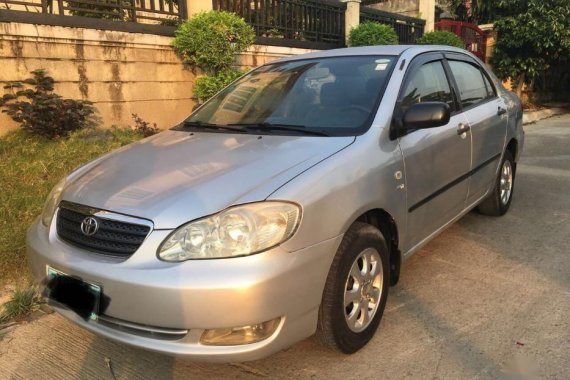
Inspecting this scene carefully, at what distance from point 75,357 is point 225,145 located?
55.7 inches

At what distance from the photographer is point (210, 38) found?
7.11 metres

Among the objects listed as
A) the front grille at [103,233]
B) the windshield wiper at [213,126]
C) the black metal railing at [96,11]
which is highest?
the black metal railing at [96,11]

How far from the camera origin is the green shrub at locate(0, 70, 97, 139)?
5718 mm

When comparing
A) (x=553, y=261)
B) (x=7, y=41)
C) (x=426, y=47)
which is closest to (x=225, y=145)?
(x=426, y=47)

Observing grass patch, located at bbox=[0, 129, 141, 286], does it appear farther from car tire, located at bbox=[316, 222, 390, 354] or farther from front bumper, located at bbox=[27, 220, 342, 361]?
car tire, located at bbox=[316, 222, 390, 354]

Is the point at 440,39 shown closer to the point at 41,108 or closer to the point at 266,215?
the point at 41,108

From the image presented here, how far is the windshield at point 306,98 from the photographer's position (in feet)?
10.1

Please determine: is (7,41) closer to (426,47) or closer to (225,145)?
(225,145)

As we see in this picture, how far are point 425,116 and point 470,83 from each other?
64.1 inches

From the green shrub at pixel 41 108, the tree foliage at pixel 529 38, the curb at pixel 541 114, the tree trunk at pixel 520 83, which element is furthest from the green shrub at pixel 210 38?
the tree trunk at pixel 520 83

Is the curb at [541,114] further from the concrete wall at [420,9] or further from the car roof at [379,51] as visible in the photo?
the car roof at [379,51]

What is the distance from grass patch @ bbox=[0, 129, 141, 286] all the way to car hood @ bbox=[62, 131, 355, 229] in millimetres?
1244

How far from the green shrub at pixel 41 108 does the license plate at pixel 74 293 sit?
379 cm

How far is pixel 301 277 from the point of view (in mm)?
2232
